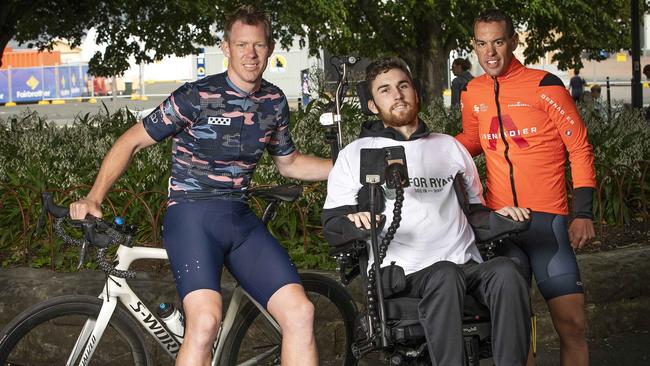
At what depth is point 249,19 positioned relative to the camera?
4.60 metres

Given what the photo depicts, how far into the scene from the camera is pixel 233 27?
461cm

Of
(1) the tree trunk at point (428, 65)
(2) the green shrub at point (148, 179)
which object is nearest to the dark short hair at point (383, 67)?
(2) the green shrub at point (148, 179)

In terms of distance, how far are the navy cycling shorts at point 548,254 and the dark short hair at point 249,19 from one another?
140 centimetres

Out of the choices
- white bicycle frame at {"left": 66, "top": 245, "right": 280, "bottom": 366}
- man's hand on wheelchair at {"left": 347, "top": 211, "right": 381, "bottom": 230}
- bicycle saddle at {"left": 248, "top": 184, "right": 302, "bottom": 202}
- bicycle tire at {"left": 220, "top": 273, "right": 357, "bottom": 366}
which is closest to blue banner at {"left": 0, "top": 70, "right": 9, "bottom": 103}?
bicycle tire at {"left": 220, "top": 273, "right": 357, "bottom": 366}

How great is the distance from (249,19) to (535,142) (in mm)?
1376

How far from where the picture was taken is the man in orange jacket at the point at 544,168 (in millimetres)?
4770

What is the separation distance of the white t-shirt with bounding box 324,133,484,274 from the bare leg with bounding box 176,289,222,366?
26.7 inches

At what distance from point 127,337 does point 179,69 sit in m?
52.0

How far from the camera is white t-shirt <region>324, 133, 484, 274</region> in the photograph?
176 inches

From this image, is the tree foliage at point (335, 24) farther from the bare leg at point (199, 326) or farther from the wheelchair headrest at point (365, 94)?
the bare leg at point (199, 326)

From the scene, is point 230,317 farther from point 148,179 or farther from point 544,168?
point 148,179

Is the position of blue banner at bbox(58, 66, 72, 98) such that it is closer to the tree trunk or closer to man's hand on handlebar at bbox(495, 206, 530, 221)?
the tree trunk

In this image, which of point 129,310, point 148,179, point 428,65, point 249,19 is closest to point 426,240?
point 249,19

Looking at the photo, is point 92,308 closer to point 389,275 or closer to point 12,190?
point 389,275
